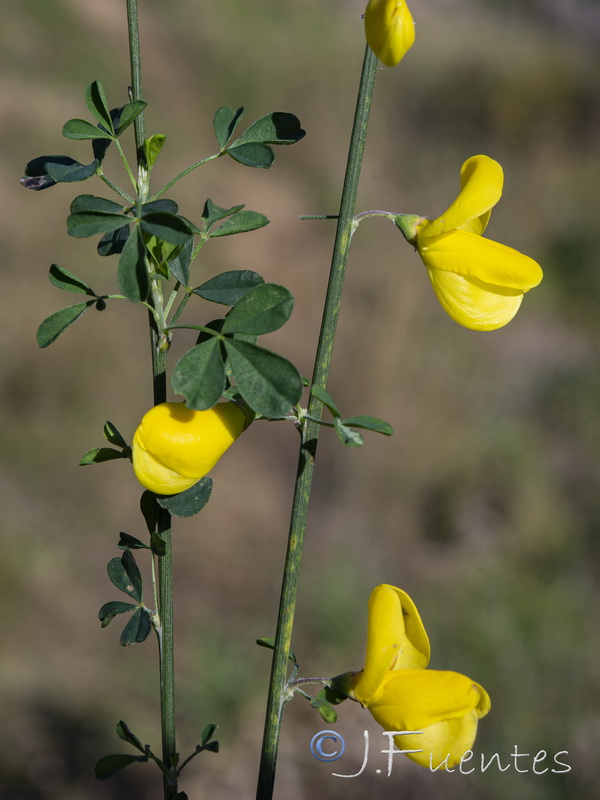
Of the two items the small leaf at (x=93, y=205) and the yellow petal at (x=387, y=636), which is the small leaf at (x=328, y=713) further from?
the small leaf at (x=93, y=205)

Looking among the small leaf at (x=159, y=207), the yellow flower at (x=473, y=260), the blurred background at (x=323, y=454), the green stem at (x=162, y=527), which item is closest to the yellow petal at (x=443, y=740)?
the green stem at (x=162, y=527)

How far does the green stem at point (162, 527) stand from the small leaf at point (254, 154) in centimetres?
6

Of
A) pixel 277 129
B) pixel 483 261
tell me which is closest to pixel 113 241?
A: pixel 277 129

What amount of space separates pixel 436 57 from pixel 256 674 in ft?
12.3

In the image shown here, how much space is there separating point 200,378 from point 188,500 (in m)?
0.10

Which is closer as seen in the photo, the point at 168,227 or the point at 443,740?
the point at 168,227

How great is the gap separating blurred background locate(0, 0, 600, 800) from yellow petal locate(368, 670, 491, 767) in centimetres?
121

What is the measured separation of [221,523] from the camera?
255 centimetres

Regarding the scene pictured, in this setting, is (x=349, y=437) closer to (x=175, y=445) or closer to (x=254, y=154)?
(x=175, y=445)

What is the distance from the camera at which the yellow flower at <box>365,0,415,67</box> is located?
407 mm

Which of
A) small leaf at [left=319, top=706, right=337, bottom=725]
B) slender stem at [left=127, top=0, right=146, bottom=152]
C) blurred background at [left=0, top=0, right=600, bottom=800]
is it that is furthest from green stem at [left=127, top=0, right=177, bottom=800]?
blurred background at [left=0, top=0, right=600, bottom=800]

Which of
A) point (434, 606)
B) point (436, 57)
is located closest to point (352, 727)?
point (434, 606)

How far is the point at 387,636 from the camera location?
1.73 ft

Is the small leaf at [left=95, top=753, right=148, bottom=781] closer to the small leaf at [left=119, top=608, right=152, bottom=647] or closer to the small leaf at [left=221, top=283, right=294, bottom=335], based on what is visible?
the small leaf at [left=119, top=608, right=152, bottom=647]
